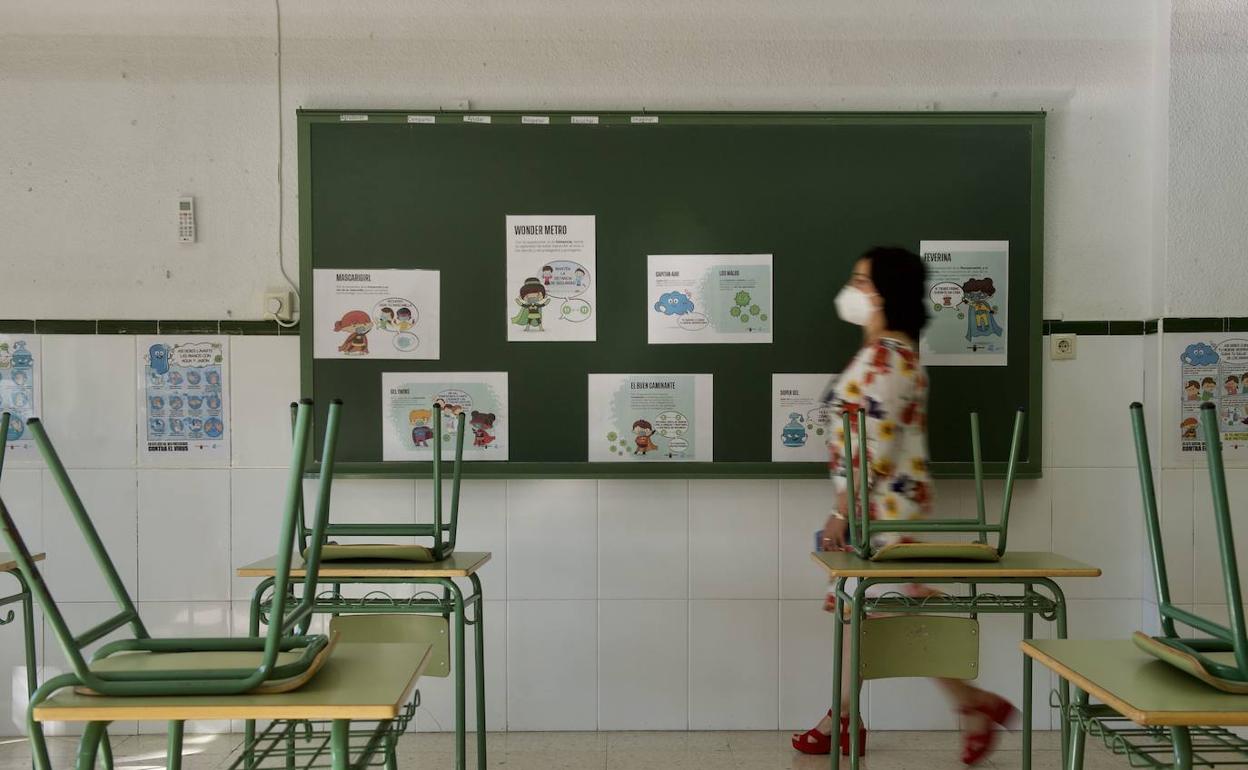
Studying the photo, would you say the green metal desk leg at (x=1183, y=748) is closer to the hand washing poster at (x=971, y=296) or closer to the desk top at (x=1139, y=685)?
the desk top at (x=1139, y=685)

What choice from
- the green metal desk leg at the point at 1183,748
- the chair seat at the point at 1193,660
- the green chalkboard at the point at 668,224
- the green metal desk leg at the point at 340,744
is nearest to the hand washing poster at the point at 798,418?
the green chalkboard at the point at 668,224

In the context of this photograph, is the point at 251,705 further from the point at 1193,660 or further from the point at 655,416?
the point at 655,416

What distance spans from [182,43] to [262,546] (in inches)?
65.6

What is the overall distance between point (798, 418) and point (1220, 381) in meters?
1.34

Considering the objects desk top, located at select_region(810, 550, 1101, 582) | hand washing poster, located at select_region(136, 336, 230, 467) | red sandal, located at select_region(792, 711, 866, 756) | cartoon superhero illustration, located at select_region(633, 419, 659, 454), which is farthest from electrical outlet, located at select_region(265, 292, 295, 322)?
red sandal, located at select_region(792, 711, 866, 756)

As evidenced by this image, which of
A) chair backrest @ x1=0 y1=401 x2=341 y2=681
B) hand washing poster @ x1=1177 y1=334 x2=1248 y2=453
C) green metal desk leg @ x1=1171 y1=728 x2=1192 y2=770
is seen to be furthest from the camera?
hand washing poster @ x1=1177 y1=334 x2=1248 y2=453

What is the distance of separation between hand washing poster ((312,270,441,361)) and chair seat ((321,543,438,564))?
924 mm

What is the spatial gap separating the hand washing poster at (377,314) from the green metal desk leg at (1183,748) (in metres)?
2.32

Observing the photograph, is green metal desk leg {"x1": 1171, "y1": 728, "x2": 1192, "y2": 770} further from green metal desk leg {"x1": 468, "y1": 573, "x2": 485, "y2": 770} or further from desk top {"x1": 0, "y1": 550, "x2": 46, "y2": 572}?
desk top {"x1": 0, "y1": 550, "x2": 46, "y2": 572}

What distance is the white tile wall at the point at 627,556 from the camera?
3.05m

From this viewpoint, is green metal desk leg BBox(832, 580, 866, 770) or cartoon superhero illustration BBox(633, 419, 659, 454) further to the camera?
cartoon superhero illustration BBox(633, 419, 659, 454)

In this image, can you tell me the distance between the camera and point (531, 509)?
3072 mm

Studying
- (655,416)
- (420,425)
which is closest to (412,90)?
(420,425)

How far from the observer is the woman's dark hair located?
99.7 inches
